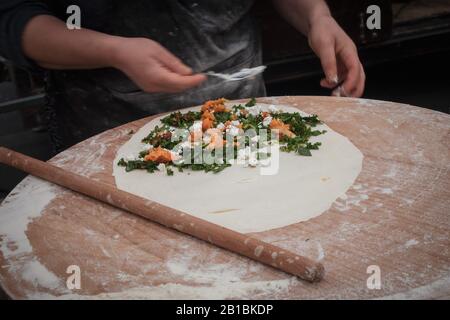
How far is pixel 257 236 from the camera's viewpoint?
1.37 m

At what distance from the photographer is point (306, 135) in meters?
1.89

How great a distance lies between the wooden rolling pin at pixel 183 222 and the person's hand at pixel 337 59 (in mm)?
975

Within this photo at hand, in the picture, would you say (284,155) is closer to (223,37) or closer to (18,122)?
(223,37)

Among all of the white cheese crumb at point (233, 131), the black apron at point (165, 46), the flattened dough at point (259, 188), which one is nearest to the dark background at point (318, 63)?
the black apron at point (165, 46)

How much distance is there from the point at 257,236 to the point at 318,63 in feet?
11.6

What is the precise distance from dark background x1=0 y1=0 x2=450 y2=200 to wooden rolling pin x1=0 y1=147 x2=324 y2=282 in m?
2.32

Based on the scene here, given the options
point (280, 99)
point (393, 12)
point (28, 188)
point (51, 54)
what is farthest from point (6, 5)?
point (393, 12)

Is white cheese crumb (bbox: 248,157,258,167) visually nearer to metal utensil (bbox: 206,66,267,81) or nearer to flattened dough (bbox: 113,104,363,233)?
flattened dough (bbox: 113,104,363,233)

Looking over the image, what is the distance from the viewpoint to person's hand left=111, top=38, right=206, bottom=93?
173 cm

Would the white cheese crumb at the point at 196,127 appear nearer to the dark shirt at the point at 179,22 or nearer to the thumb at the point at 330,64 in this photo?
the dark shirt at the point at 179,22

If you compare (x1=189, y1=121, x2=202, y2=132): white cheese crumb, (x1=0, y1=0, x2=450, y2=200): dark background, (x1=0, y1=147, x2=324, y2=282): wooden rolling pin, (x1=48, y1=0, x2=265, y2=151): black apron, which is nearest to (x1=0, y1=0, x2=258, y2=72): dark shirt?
(x1=48, y1=0, x2=265, y2=151): black apron

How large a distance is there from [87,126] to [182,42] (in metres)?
0.56

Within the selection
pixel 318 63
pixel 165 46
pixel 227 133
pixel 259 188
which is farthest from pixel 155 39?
pixel 318 63

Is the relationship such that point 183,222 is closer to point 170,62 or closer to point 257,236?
point 257,236
